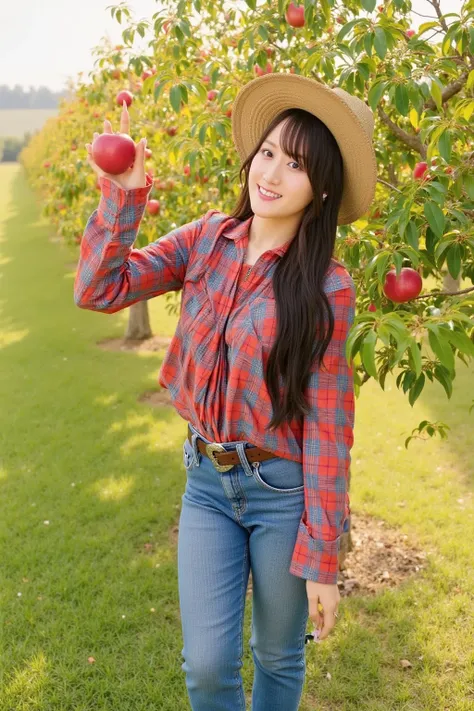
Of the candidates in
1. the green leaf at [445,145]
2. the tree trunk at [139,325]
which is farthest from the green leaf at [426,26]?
the tree trunk at [139,325]

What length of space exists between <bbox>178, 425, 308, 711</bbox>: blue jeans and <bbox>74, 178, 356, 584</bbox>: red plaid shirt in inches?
2.4

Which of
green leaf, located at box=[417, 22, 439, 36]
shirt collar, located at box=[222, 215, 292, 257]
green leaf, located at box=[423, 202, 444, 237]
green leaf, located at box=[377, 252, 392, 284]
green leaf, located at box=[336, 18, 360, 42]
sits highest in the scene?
green leaf, located at box=[417, 22, 439, 36]

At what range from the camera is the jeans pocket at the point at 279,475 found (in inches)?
75.2

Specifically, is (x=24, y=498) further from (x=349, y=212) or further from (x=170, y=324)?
(x=170, y=324)

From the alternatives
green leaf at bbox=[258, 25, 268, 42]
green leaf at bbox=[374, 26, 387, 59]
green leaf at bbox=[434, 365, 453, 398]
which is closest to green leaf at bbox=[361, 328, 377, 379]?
green leaf at bbox=[434, 365, 453, 398]

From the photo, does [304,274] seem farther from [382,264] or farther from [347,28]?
[347,28]

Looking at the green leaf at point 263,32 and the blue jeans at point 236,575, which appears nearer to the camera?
the blue jeans at point 236,575

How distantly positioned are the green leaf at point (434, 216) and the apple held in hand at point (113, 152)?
843 millimetres

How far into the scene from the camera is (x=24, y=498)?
197 inches

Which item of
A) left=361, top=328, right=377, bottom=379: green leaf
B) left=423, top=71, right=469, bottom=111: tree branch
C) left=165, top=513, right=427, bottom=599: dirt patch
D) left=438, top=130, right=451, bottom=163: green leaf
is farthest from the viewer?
left=165, top=513, right=427, bottom=599: dirt patch

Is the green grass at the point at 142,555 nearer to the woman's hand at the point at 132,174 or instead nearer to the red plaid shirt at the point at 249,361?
the red plaid shirt at the point at 249,361

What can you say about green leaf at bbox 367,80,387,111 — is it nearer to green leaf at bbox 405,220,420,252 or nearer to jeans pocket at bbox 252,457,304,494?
green leaf at bbox 405,220,420,252

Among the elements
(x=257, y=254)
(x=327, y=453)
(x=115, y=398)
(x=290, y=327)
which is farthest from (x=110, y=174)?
(x=115, y=398)

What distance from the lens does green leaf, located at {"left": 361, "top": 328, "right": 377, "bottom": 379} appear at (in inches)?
66.3
